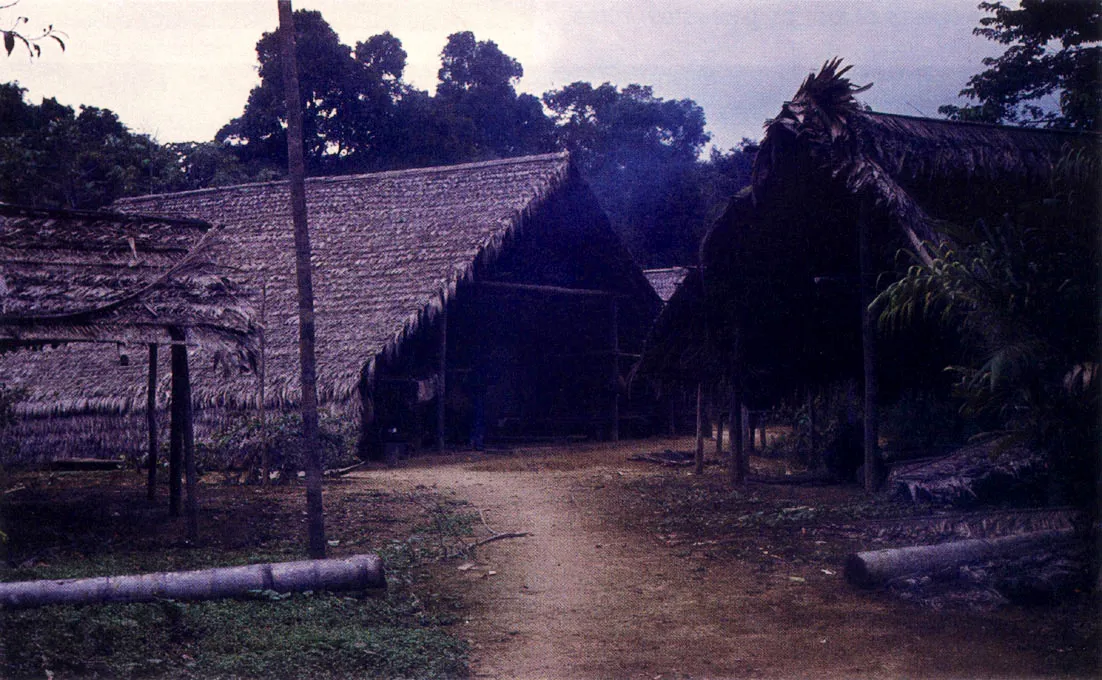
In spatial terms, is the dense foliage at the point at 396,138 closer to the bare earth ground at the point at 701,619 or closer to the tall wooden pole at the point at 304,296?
the tall wooden pole at the point at 304,296

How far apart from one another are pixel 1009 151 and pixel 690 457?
7613mm

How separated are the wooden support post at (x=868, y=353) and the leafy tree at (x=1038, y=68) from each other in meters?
4.80

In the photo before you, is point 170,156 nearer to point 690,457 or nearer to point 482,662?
point 690,457

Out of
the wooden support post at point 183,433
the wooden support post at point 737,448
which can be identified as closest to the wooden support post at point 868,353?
the wooden support post at point 737,448

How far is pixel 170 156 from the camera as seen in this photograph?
26844mm

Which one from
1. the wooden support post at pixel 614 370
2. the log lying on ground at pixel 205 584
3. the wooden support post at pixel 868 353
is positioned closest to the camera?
the log lying on ground at pixel 205 584

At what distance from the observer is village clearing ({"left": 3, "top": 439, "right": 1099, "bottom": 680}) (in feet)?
15.9

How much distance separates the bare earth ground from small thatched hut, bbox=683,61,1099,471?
3.10 m

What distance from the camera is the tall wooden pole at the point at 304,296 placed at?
6945mm

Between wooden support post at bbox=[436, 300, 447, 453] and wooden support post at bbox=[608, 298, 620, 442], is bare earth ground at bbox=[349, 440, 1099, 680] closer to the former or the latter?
wooden support post at bbox=[436, 300, 447, 453]

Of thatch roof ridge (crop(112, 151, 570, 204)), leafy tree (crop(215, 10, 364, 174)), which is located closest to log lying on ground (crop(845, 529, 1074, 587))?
thatch roof ridge (crop(112, 151, 570, 204))

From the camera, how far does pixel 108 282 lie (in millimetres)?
8484

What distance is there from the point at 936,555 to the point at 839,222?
544 cm

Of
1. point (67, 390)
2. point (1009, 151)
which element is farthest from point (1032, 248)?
point (67, 390)
